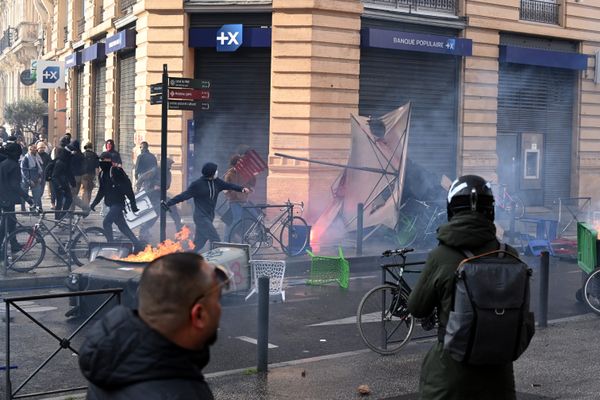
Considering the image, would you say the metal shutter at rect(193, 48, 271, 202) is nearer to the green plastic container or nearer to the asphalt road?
the asphalt road

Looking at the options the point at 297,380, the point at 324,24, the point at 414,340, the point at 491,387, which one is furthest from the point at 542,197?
the point at 491,387

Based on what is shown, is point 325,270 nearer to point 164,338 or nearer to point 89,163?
point 164,338

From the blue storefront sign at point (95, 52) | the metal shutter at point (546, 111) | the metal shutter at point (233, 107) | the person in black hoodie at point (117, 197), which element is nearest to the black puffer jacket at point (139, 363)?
the person in black hoodie at point (117, 197)

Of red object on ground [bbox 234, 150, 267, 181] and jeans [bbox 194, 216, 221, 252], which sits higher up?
red object on ground [bbox 234, 150, 267, 181]

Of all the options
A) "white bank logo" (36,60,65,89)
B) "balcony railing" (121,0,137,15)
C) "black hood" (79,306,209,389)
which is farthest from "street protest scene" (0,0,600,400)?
"balcony railing" (121,0,137,15)

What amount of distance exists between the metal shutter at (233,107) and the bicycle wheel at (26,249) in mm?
8199

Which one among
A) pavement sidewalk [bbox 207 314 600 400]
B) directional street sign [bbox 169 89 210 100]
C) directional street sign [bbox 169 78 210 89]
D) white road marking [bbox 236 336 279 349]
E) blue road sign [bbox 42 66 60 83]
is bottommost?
white road marking [bbox 236 336 279 349]

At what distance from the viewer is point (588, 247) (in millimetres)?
10156

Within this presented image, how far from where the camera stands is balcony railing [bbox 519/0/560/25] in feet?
81.1

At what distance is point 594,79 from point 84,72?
648 inches

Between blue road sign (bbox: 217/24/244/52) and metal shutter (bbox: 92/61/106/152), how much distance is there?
840 cm

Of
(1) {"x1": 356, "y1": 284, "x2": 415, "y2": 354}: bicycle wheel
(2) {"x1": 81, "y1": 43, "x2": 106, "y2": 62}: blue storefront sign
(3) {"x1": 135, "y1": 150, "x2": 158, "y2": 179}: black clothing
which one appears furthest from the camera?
(2) {"x1": 81, "y1": 43, "x2": 106, "y2": 62}: blue storefront sign

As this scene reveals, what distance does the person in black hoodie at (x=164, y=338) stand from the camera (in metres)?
2.22

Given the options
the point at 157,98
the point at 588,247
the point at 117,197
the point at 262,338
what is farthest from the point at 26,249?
the point at 588,247
